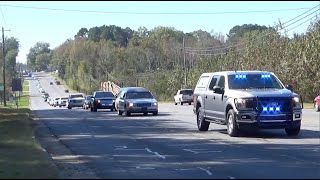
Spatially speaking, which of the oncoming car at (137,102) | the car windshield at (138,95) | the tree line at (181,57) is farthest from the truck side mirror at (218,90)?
the tree line at (181,57)

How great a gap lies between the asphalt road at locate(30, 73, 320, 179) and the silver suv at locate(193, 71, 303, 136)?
477 mm

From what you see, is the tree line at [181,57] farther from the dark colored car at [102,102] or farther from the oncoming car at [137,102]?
the oncoming car at [137,102]

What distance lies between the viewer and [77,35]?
184m

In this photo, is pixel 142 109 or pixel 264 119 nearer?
pixel 264 119

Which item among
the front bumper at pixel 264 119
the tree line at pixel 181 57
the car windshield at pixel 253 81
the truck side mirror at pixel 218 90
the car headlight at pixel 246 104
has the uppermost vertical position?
the tree line at pixel 181 57

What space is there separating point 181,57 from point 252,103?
93.8 m

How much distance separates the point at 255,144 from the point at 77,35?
169585 mm

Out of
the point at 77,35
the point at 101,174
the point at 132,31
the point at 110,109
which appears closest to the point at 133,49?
the point at 132,31

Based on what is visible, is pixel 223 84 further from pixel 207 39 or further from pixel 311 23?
pixel 207 39

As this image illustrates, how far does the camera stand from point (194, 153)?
1582 cm

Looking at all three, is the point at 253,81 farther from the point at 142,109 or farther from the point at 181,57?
the point at 181,57

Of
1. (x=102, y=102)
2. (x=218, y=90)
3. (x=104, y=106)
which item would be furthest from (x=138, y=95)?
(x=218, y=90)

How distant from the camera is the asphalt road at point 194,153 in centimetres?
1235

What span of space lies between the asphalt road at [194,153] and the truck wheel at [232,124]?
0.31 m
